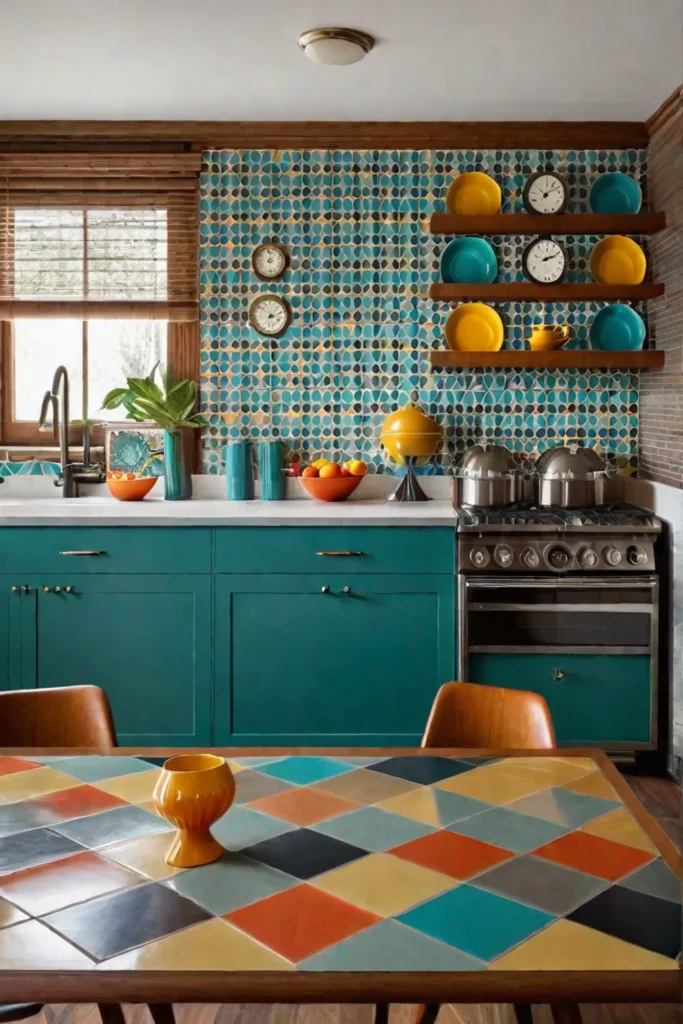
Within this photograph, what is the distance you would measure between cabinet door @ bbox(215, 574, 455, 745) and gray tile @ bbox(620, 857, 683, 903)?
8.54 ft

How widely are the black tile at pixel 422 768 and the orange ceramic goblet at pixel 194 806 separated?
16.8 inches

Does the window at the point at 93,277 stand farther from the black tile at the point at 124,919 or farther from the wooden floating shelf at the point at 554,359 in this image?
the black tile at the point at 124,919

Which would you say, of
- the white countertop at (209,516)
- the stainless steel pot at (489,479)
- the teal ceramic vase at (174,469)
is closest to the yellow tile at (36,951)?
the white countertop at (209,516)

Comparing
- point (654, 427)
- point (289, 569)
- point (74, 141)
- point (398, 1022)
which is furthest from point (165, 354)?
point (398, 1022)

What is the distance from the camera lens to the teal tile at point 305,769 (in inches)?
67.6

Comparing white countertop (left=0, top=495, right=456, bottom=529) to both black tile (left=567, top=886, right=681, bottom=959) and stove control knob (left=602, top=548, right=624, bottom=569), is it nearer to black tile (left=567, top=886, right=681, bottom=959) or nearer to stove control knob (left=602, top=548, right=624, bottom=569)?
stove control knob (left=602, top=548, right=624, bottom=569)

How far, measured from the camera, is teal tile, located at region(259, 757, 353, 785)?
5.64 ft

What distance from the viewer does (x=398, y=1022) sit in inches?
91.1

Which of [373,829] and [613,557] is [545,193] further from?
[373,829]

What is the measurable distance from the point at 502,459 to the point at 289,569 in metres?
0.99

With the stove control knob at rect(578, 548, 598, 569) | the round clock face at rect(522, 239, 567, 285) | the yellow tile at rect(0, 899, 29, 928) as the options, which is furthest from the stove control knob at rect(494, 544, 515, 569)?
the yellow tile at rect(0, 899, 29, 928)

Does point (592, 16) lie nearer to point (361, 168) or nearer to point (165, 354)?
point (361, 168)

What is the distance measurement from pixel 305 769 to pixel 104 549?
7.82ft

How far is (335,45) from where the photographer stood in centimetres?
355
